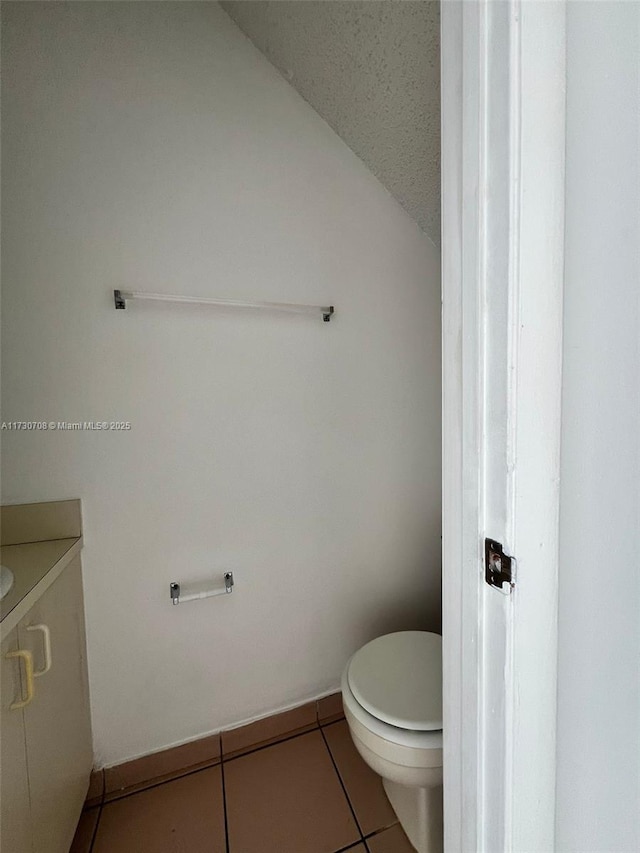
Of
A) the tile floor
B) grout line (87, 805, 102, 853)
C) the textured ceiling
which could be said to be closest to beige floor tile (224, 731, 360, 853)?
the tile floor

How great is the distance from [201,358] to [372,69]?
1.01 meters

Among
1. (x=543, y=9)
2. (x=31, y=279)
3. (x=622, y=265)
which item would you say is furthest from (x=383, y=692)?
(x=31, y=279)

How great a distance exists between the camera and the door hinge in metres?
0.50

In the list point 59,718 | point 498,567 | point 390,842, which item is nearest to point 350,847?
point 390,842

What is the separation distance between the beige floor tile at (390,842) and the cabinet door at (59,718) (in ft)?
2.67

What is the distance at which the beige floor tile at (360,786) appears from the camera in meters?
1.14

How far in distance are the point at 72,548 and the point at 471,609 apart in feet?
3.59

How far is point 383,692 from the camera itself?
1063 millimetres

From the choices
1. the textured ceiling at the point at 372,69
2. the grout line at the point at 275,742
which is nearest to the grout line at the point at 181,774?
the grout line at the point at 275,742

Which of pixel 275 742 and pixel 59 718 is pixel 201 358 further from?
pixel 275 742

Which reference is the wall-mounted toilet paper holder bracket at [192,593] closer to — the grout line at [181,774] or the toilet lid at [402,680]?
the toilet lid at [402,680]

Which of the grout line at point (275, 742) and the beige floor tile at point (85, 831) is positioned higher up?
the beige floor tile at point (85, 831)

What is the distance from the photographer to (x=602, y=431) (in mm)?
486

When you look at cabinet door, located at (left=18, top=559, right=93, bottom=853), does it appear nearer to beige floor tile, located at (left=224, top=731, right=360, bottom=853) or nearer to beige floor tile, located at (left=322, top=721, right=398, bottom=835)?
beige floor tile, located at (left=224, top=731, right=360, bottom=853)
